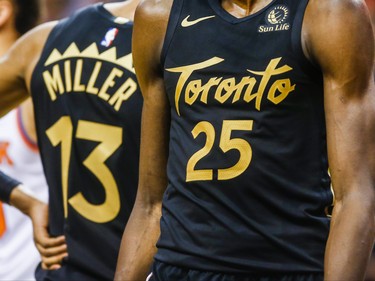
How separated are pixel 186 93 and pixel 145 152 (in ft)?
1.15

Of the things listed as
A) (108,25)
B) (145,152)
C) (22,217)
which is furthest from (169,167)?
(22,217)

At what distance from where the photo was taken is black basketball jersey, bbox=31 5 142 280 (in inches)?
163

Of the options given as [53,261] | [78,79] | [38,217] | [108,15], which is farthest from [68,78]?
[53,261]

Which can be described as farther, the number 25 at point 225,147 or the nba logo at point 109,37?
the nba logo at point 109,37

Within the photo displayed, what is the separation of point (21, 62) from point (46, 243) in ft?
2.27

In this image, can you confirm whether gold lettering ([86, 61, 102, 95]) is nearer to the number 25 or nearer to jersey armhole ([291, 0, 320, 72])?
the number 25

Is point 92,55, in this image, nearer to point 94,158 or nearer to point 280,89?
point 94,158

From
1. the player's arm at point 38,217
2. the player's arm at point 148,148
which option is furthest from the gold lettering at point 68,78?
the player's arm at point 148,148

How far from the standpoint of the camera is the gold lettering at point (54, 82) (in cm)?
427

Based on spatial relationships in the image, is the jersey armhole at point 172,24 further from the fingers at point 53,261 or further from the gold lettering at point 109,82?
the fingers at point 53,261

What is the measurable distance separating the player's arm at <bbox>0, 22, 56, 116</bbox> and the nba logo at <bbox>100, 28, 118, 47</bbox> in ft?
0.95

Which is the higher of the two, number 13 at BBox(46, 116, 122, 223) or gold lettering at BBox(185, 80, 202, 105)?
gold lettering at BBox(185, 80, 202, 105)

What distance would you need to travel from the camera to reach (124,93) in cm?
412

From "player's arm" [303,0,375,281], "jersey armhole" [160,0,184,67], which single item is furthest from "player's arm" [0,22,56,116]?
"player's arm" [303,0,375,281]
